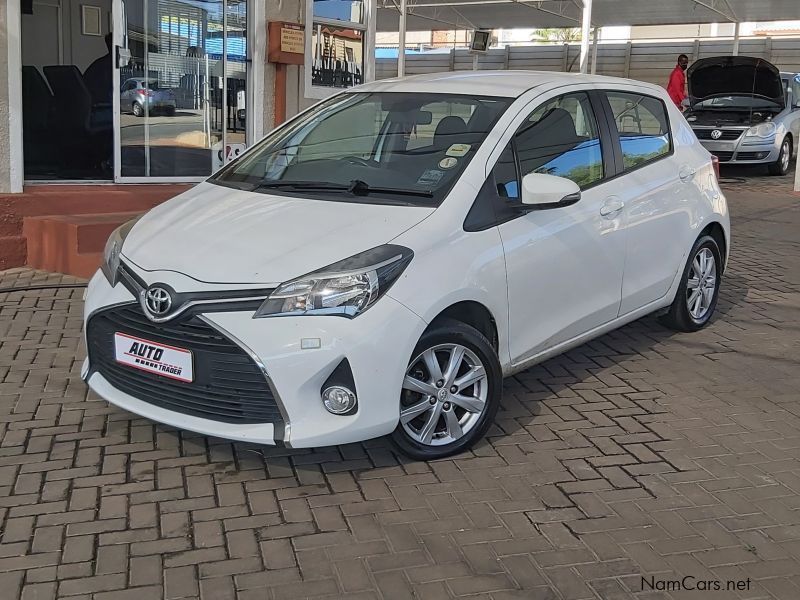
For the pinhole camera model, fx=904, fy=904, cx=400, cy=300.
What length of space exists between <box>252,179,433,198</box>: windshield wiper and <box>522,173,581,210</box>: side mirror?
0.48 meters

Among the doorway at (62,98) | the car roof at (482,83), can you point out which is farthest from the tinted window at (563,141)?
the doorway at (62,98)

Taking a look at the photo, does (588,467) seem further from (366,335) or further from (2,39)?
(2,39)

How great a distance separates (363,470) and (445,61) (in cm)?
3238

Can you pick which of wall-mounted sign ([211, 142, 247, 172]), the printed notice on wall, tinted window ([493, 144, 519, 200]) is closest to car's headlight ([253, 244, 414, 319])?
tinted window ([493, 144, 519, 200])

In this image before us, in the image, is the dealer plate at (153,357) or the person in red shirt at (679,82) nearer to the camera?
the dealer plate at (153,357)

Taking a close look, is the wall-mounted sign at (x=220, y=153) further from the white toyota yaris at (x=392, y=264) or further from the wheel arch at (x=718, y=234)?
the wheel arch at (x=718, y=234)

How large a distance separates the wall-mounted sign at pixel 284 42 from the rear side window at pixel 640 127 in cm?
451

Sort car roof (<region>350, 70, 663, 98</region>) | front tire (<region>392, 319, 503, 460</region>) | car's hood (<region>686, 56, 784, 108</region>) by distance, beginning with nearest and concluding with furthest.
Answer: front tire (<region>392, 319, 503, 460</region>) < car roof (<region>350, 70, 663, 98</region>) < car's hood (<region>686, 56, 784, 108</region>)

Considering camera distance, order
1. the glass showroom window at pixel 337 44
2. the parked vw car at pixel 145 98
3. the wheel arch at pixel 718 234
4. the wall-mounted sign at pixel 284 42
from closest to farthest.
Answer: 1. the wheel arch at pixel 718 234
2. the parked vw car at pixel 145 98
3. the wall-mounted sign at pixel 284 42
4. the glass showroom window at pixel 337 44

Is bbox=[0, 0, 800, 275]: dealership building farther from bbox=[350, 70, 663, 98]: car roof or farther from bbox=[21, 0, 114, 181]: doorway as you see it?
bbox=[350, 70, 663, 98]: car roof

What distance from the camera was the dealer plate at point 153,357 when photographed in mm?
3678

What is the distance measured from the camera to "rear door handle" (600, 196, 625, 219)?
15.9ft

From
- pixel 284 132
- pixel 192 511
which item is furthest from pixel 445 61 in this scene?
pixel 192 511

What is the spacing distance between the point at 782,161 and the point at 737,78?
1742 millimetres
